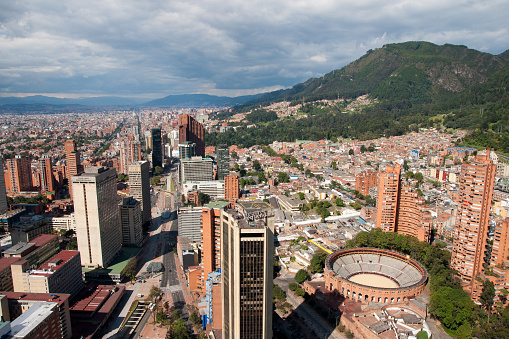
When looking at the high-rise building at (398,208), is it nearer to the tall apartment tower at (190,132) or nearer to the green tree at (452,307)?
the green tree at (452,307)

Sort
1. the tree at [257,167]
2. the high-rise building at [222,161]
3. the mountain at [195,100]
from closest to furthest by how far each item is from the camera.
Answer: the high-rise building at [222,161]
the tree at [257,167]
the mountain at [195,100]

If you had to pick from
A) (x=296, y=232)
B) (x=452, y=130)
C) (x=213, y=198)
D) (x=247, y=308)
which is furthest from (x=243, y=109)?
(x=247, y=308)

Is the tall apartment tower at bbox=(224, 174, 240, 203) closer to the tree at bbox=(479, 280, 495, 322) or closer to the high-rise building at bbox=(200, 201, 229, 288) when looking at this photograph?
the high-rise building at bbox=(200, 201, 229, 288)

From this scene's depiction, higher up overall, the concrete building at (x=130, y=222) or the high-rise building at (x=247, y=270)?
the high-rise building at (x=247, y=270)

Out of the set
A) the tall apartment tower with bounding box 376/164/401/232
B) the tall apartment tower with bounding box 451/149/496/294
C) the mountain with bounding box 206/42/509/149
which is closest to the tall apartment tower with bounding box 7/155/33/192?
the mountain with bounding box 206/42/509/149

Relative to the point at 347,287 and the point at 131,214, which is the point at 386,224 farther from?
the point at 131,214

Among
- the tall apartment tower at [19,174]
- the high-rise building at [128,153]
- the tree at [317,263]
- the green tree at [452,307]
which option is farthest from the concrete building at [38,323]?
the high-rise building at [128,153]
